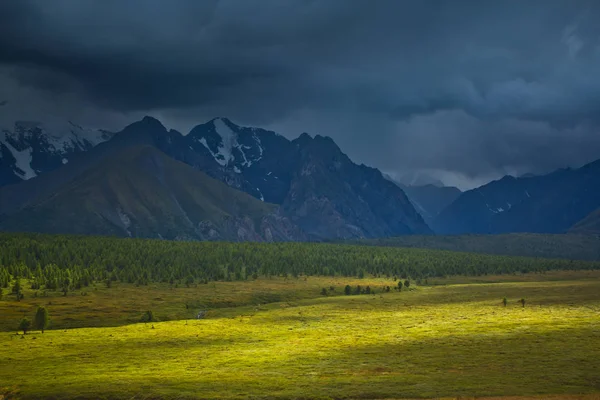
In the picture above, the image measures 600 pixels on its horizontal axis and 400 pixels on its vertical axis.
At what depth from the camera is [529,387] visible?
68.9 metres

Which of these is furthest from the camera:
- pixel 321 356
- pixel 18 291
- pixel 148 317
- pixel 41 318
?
pixel 18 291

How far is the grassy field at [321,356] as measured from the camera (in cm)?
7175

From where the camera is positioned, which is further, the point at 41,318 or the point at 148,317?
the point at 148,317

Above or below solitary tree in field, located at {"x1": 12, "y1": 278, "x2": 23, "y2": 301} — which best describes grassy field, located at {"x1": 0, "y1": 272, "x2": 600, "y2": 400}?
below

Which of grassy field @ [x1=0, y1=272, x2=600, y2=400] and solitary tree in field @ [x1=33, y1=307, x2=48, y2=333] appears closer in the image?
grassy field @ [x1=0, y1=272, x2=600, y2=400]

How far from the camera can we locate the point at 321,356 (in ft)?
305

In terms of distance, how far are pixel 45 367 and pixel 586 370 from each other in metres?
76.3

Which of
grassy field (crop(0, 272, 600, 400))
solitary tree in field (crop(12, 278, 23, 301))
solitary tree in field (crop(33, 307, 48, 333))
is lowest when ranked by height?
grassy field (crop(0, 272, 600, 400))

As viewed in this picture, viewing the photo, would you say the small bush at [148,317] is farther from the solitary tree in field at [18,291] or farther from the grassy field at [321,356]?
the solitary tree in field at [18,291]

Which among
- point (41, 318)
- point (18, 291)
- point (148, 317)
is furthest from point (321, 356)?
point (18, 291)

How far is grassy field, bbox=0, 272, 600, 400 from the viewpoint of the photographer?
71.8m

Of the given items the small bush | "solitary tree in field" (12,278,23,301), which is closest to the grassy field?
the small bush

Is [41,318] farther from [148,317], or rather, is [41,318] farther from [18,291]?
[18,291]

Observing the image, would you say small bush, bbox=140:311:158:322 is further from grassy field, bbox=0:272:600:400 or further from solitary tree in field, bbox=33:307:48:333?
solitary tree in field, bbox=33:307:48:333
